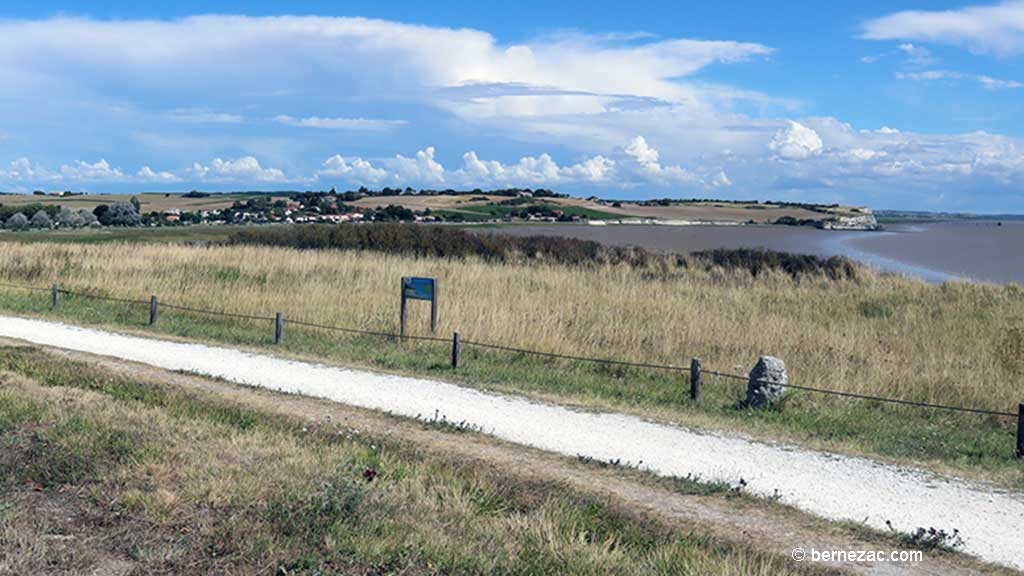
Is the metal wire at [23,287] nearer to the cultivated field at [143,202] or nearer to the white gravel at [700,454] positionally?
the white gravel at [700,454]

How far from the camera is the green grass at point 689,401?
10.6m

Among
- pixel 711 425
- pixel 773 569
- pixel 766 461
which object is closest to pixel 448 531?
pixel 773 569

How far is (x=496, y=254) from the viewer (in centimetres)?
3872

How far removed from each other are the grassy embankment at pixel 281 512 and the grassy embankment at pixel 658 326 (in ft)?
14.7

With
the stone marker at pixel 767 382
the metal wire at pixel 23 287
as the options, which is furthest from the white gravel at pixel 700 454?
the metal wire at pixel 23 287

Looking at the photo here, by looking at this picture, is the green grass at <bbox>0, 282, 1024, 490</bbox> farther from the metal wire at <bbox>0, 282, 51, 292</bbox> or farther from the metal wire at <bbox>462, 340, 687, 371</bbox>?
the metal wire at <bbox>0, 282, 51, 292</bbox>

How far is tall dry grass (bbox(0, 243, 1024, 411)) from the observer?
51.1 feet

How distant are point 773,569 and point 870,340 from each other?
12.2 metres

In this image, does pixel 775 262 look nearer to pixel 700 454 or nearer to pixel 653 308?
pixel 653 308

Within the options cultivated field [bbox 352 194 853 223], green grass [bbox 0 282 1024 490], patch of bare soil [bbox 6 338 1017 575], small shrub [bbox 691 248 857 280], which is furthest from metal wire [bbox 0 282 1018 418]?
cultivated field [bbox 352 194 853 223]

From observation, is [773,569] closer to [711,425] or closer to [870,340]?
[711,425]

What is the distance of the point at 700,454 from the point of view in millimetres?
9969

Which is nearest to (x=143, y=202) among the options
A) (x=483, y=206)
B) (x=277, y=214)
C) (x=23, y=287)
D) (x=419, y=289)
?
(x=277, y=214)

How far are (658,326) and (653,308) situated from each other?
2222 millimetres
